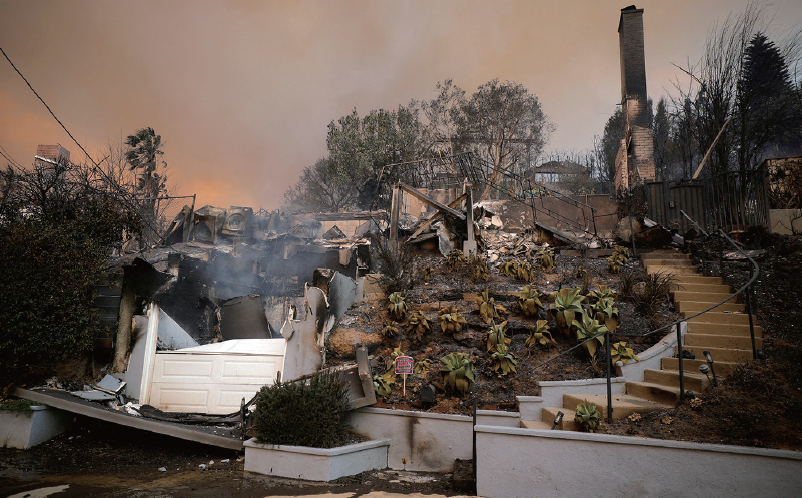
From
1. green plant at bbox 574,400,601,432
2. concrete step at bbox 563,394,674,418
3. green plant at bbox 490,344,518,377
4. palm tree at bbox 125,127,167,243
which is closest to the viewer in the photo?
green plant at bbox 574,400,601,432

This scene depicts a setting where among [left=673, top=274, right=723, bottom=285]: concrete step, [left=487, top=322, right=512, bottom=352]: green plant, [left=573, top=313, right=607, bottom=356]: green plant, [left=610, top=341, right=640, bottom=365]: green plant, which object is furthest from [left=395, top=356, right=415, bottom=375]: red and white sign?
[left=673, top=274, right=723, bottom=285]: concrete step

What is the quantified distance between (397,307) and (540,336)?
10.2ft

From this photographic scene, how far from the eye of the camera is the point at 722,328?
21.4 feet

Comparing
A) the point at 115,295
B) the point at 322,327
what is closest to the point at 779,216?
the point at 322,327

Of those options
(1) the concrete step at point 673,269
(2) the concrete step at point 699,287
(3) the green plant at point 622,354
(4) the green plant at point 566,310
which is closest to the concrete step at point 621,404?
(3) the green plant at point 622,354

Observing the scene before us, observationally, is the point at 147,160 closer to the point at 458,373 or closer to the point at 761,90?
the point at 458,373

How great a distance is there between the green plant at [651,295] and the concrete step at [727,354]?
4.77 ft

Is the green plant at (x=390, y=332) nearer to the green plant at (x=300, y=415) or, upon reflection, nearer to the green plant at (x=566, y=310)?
the green plant at (x=300, y=415)

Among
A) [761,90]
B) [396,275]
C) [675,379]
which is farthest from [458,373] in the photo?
[761,90]

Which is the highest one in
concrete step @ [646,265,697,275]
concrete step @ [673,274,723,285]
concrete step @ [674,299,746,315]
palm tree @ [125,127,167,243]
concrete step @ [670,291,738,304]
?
palm tree @ [125,127,167,243]

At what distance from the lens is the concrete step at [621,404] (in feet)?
16.5

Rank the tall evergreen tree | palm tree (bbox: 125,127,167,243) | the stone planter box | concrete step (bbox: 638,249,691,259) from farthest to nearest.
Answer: palm tree (bbox: 125,127,167,243), the tall evergreen tree, concrete step (bbox: 638,249,691,259), the stone planter box

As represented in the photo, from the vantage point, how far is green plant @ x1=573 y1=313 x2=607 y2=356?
6.66 meters

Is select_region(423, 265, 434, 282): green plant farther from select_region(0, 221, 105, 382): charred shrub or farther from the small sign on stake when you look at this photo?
select_region(0, 221, 105, 382): charred shrub
